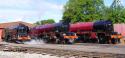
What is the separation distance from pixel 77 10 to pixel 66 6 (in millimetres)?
4542

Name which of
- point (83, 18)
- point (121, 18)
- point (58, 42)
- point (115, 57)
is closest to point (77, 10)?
point (83, 18)

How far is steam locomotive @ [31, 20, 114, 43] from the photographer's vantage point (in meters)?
40.7

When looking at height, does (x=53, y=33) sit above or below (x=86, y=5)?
below

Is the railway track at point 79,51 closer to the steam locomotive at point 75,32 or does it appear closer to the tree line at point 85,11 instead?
the steam locomotive at point 75,32

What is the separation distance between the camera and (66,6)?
86.5m

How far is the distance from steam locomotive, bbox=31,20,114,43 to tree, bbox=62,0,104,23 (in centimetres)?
3682

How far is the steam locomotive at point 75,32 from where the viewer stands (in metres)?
40.7

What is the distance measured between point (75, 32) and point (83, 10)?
4012 centimetres

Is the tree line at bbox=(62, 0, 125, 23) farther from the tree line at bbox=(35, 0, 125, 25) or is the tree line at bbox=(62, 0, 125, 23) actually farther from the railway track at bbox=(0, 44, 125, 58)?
the railway track at bbox=(0, 44, 125, 58)

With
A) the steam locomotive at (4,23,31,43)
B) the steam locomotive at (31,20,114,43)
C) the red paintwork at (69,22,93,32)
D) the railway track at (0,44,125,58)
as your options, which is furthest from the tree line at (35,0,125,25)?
the railway track at (0,44,125,58)

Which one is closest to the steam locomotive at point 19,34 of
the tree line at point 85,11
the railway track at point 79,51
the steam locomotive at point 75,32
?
the steam locomotive at point 75,32

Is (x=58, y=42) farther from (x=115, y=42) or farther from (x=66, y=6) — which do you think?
(x=66, y=6)

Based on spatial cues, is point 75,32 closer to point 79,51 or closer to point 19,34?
point 19,34

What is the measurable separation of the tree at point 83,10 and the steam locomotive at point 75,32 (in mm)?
36817
